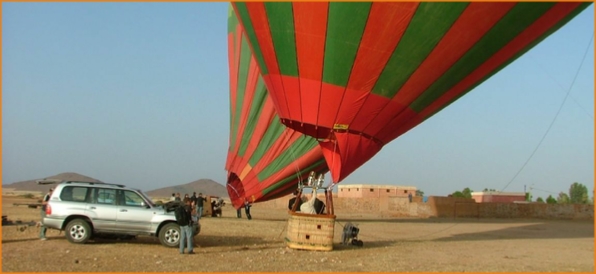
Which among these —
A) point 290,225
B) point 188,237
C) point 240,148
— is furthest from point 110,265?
point 240,148

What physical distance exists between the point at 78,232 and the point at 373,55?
21.9 feet

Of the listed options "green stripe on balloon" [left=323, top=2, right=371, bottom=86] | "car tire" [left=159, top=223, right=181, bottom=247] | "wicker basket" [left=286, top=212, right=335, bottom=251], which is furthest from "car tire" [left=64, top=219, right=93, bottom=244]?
"green stripe on balloon" [left=323, top=2, right=371, bottom=86]

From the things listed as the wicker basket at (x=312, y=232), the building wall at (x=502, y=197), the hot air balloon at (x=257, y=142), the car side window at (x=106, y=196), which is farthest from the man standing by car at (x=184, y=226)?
the building wall at (x=502, y=197)

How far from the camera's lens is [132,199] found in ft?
42.5

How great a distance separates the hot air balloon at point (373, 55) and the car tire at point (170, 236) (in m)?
3.17

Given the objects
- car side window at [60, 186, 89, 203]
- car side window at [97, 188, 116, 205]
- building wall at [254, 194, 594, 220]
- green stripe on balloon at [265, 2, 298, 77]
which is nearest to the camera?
green stripe on balloon at [265, 2, 298, 77]

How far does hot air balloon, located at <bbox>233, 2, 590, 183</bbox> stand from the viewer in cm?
1093

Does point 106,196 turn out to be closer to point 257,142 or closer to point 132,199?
point 132,199

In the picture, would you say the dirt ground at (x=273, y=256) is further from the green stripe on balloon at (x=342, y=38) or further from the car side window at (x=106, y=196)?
the green stripe on balloon at (x=342, y=38)

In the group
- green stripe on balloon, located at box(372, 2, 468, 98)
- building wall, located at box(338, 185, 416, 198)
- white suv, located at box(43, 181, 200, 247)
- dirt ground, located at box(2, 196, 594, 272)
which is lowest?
dirt ground, located at box(2, 196, 594, 272)

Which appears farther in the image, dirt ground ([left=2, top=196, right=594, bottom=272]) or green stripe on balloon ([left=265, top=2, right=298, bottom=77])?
green stripe on balloon ([left=265, top=2, right=298, bottom=77])

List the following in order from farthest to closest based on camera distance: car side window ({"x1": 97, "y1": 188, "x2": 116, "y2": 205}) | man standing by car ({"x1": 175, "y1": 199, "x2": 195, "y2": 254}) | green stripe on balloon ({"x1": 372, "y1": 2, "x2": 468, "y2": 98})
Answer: car side window ({"x1": 97, "y1": 188, "x2": 116, "y2": 205}), man standing by car ({"x1": 175, "y1": 199, "x2": 195, "y2": 254}), green stripe on balloon ({"x1": 372, "y1": 2, "x2": 468, "y2": 98})

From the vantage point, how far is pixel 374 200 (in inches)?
1639

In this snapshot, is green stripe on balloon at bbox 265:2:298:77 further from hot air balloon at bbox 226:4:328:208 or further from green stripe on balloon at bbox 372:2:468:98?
hot air balloon at bbox 226:4:328:208
